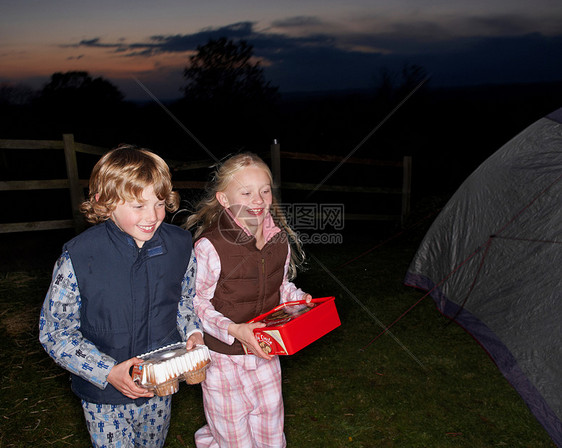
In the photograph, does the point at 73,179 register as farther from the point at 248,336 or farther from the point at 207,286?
the point at 248,336

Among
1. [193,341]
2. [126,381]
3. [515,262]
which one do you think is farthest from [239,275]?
[515,262]

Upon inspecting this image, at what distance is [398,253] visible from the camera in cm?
642

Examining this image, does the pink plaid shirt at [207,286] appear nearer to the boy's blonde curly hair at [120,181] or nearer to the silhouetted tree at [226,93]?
the boy's blonde curly hair at [120,181]

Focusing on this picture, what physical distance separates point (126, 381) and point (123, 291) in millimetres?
311

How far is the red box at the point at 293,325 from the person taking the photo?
1.73m

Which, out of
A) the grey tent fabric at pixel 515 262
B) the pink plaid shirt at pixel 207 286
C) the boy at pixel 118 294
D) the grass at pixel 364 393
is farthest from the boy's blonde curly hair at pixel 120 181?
the grey tent fabric at pixel 515 262

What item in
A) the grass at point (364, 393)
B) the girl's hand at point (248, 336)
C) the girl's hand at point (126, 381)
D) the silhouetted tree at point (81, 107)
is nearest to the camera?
the girl's hand at point (126, 381)

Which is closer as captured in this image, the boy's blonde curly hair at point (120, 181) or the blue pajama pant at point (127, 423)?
the boy's blonde curly hair at point (120, 181)

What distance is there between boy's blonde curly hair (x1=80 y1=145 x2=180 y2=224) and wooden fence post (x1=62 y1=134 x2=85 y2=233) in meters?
4.45

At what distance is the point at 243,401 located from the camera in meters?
2.09

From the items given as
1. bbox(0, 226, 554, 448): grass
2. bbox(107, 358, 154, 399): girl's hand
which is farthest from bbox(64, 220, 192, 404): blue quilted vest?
bbox(0, 226, 554, 448): grass

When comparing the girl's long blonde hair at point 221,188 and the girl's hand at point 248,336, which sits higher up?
the girl's long blonde hair at point 221,188

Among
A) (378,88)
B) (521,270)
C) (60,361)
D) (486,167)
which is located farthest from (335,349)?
(378,88)

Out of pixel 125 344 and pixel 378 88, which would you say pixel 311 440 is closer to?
pixel 125 344
